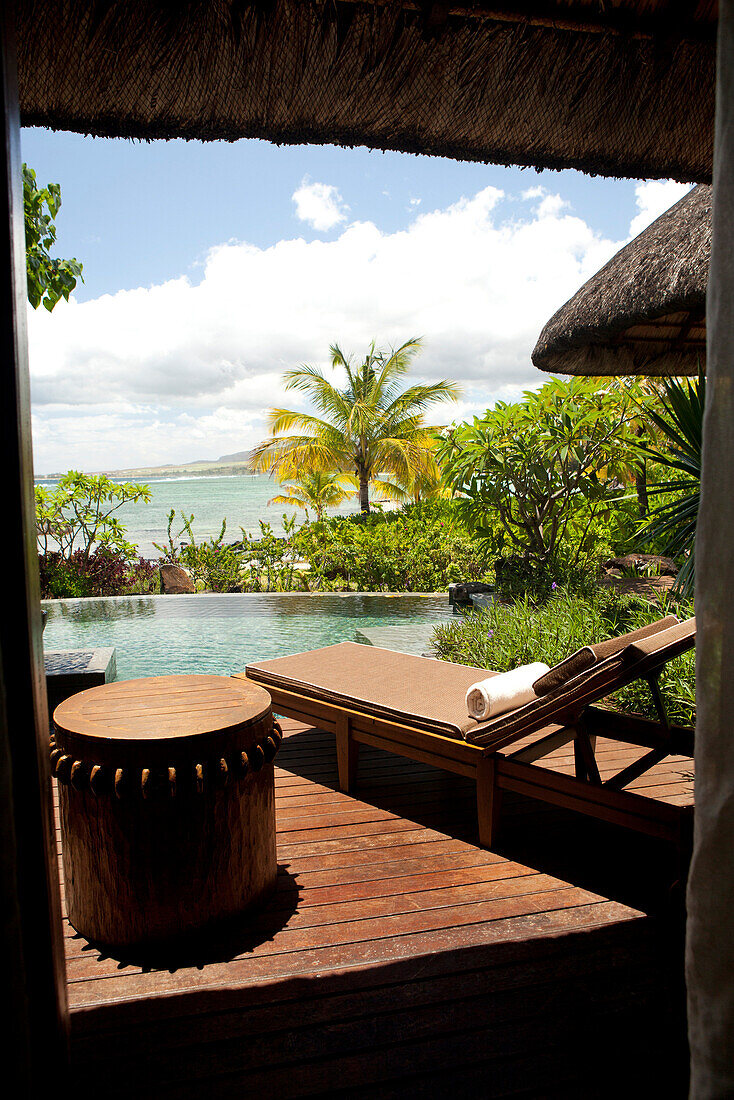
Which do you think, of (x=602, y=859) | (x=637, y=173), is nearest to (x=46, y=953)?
(x=602, y=859)

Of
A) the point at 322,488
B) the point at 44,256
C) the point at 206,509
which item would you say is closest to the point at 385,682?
the point at 44,256

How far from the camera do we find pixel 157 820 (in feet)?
6.24

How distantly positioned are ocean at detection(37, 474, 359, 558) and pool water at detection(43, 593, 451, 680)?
66.3 feet

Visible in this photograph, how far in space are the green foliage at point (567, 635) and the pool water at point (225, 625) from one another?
864 millimetres

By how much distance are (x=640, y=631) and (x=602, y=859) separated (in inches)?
32.6

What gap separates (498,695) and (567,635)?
2394mm

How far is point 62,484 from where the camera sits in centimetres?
1030

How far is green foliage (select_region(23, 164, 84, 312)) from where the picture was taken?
3852 millimetres

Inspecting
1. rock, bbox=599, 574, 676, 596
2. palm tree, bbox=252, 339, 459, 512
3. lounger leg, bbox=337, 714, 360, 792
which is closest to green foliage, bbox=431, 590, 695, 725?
rock, bbox=599, 574, 676, 596

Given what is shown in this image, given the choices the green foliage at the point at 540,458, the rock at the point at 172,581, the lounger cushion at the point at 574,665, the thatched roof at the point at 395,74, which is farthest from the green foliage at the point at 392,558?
the thatched roof at the point at 395,74

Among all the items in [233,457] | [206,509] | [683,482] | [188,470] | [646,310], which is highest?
[233,457]

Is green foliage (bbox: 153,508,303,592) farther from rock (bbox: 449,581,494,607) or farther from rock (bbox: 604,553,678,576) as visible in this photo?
rock (bbox: 604,553,678,576)

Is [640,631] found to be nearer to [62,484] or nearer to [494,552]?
[494,552]

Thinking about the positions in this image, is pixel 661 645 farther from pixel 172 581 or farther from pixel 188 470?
pixel 188 470
